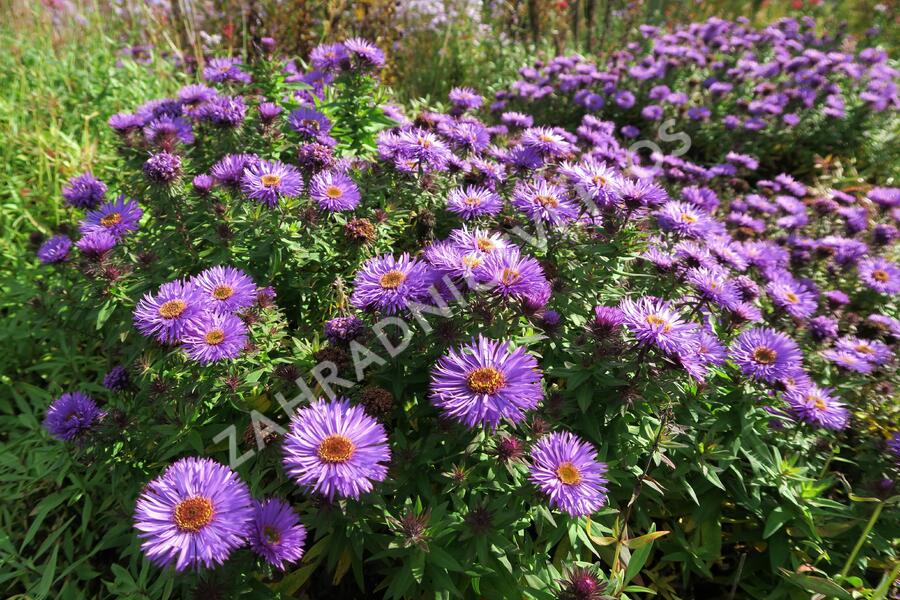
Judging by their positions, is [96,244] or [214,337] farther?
[96,244]

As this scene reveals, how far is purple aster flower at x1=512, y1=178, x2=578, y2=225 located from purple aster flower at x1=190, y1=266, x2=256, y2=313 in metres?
1.18

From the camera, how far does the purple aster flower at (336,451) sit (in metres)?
1.50

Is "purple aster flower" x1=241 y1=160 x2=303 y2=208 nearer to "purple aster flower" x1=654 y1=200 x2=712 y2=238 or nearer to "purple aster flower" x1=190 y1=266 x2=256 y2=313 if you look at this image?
"purple aster flower" x1=190 y1=266 x2=256 y2=313

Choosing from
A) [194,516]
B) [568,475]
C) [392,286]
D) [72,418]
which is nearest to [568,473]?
[568,475]

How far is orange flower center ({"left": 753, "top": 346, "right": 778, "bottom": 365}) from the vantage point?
2191 mm

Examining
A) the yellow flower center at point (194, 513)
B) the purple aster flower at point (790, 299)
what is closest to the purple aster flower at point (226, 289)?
the yellow flower center at point (194, 513)

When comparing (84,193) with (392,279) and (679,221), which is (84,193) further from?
(679,221)

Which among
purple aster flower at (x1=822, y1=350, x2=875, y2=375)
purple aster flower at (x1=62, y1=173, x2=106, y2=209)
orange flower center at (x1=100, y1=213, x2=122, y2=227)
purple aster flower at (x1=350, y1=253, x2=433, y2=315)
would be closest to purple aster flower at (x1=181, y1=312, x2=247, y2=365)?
purple aster flower at (x1=350, y1=253, x2=433, y2=315)

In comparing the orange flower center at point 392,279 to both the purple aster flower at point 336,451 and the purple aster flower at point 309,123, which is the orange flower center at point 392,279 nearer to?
the purple aster flower at point 336,451

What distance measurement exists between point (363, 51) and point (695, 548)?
3.07m

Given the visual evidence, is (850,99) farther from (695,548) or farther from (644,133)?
(695,548)

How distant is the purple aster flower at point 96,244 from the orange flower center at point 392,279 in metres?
1.36

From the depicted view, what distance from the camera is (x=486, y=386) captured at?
1.64 meters

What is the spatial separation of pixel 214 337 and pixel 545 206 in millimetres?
1424
